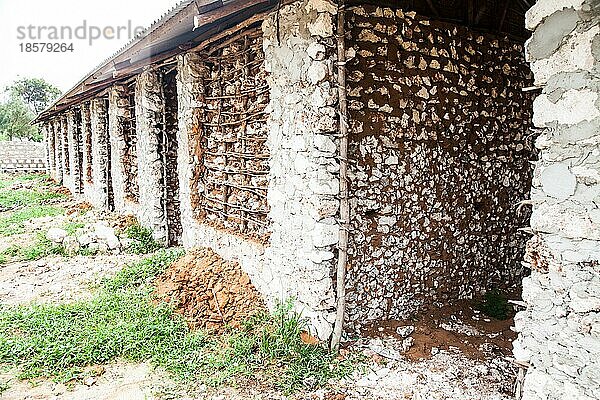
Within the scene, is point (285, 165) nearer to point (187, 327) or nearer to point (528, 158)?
point (187, 327)

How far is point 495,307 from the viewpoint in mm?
5359

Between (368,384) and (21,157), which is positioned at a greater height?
(21,157)

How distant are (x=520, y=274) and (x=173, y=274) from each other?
4.46 m

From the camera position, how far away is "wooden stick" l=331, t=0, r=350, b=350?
4.11 m

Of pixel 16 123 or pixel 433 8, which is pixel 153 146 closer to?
pixel 433 8

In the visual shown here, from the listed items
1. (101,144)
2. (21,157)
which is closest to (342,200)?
(101,144)

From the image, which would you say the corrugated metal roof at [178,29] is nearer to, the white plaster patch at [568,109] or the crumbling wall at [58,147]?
the white plaster patch at [568,109]

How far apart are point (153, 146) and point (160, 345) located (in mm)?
4330

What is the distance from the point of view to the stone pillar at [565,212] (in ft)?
7.72

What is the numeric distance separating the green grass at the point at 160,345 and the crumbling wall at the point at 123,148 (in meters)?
4.40

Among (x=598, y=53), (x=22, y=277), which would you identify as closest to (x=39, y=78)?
(x=22, y=277)

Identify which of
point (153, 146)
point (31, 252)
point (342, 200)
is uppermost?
point (153, 146)

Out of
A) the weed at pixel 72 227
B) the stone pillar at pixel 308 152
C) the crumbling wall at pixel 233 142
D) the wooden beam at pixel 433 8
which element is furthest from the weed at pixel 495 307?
the weed at pixel 72 227

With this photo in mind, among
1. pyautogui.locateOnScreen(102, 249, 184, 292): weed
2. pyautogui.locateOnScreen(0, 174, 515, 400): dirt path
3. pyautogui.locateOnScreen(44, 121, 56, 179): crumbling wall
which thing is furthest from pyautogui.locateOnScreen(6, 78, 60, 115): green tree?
pyautogui.locateOnScreen(0, 174, 515, 400): dirt path
